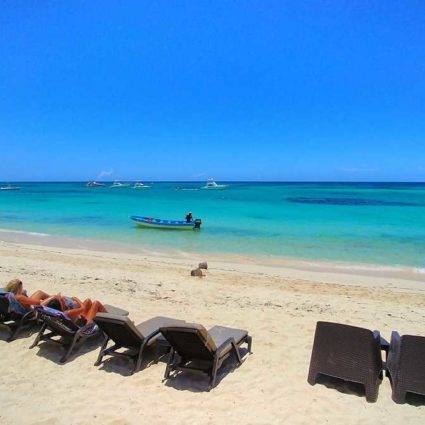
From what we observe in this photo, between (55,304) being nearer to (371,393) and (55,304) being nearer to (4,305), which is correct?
(4,305)

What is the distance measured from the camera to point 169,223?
23828 mm

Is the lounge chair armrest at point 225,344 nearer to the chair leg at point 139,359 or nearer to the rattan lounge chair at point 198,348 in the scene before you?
the rattan lounge chair at point 198,348

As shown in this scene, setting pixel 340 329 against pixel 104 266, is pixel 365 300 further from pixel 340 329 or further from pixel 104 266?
pixel 104 266

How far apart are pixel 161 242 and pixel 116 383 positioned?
558 inches

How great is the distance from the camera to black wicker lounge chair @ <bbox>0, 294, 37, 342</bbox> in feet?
19.2

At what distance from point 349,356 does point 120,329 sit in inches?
111

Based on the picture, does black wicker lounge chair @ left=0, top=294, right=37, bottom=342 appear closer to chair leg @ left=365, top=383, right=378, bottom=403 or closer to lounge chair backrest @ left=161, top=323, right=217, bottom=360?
lounge chair backrest @ left=161, top=323, right=217, bottom=360

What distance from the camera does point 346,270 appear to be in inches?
Answer: 514

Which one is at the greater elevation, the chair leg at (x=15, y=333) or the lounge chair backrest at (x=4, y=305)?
the lounge chair backrest at (x=4, y=305)

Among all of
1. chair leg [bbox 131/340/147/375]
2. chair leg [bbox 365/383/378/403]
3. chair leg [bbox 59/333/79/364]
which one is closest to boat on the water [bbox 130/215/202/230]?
chair leg [bbox 59/333/79/364]

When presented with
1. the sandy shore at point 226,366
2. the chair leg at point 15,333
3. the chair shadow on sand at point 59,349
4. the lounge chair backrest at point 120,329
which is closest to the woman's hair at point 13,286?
the sandy shore at point 226,366

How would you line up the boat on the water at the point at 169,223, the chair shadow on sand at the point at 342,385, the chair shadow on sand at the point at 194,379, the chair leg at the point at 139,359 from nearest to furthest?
the chair shadow on sand at the point at 342,385 → the chair shadow on sand at the point at 194,379 → the chair leg at the point at 139,359 → the boat on the water at the point at 169,223

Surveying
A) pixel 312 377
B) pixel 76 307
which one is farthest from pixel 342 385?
pixel 76 307

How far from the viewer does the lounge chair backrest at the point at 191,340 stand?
436cm
